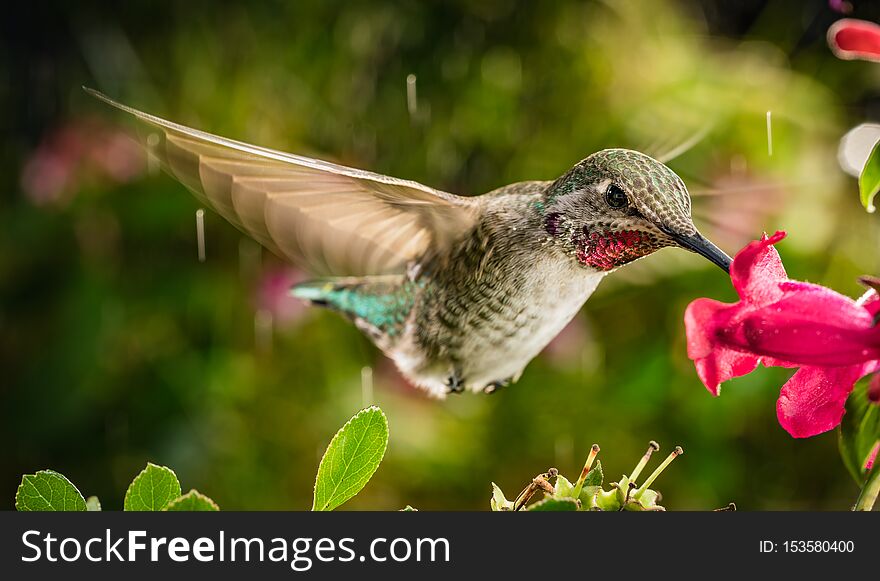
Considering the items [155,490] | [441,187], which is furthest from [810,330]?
[441,187]

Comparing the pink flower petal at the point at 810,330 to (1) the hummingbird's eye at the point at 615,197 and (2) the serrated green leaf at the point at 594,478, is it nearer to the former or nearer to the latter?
(2) the serrated green leaf at the point at 594,478

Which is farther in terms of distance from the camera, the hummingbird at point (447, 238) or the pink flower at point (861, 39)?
the hummingbird at point (447, 238)

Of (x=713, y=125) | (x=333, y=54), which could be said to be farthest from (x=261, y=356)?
(x=713, y=125)

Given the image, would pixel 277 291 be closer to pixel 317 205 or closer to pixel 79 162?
pixel 79 162

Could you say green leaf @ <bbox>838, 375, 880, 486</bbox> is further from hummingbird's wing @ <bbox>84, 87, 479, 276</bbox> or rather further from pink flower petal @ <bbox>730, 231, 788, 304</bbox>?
hummingbird's wing @ <bbox>84, 87, 479, 276</bbox>

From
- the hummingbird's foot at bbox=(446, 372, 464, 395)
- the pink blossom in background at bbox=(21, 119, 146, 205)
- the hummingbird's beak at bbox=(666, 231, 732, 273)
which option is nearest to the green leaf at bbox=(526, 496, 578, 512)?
the hummingbird's beak at bbox=(666, 231, 732, 273)

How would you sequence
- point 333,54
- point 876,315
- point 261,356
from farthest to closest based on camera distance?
point 333,54 → point 261,356 → point 876,315

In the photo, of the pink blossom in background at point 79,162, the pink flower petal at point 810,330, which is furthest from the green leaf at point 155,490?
the pink blossom in background at point 79,162

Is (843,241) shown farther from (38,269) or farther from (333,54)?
(38,269)
